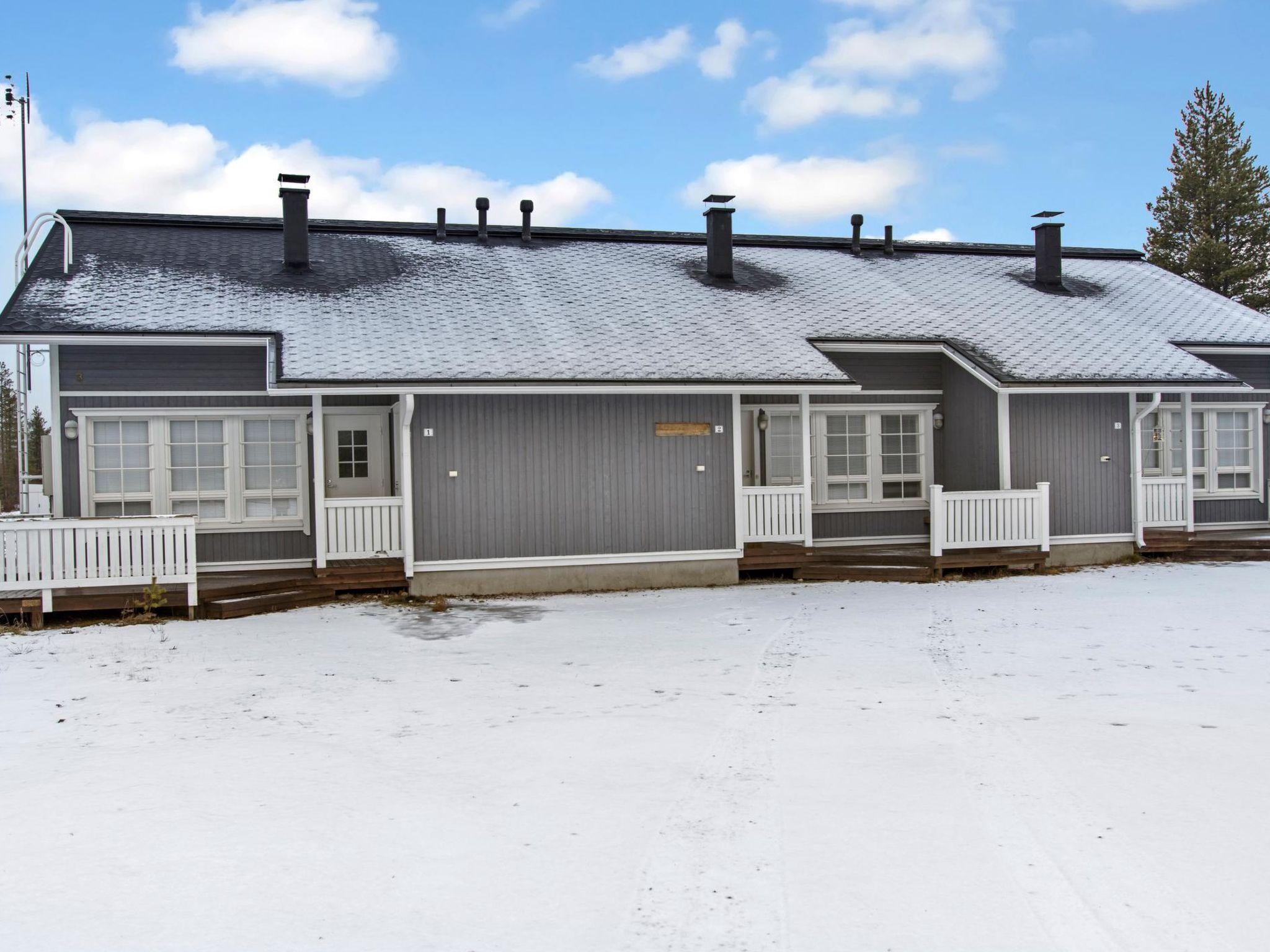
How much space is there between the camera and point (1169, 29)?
16.9 metres

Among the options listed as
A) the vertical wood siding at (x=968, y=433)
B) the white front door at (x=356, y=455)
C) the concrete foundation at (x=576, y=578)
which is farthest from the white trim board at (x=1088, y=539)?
the white front door at (x=356, y=455)

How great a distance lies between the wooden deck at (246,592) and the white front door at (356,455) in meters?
1.23

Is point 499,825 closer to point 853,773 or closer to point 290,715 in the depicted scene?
point 853,773

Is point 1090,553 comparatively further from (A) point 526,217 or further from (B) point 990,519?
(A) point 526,217

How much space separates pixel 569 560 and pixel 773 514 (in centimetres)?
278

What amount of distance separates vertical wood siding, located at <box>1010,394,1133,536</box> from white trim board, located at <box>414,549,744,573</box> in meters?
4.49

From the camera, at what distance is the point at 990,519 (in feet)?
45.7

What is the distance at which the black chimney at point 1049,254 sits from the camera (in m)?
18.2

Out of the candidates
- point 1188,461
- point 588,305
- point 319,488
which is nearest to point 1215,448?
point 1188,461

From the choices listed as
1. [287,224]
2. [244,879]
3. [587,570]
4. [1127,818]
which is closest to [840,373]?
[587,570]

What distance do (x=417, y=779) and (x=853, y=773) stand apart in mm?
2352

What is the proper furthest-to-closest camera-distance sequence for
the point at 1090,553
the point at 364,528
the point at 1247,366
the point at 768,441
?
the point at 1247,366 → the point at 768,441 → the point at 1090,553 → the point at 364,528

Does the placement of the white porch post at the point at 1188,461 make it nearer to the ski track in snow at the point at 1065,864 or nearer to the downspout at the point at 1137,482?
the downspout at the point at 1137,482

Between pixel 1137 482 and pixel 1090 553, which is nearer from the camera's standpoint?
pixel 1090 553
